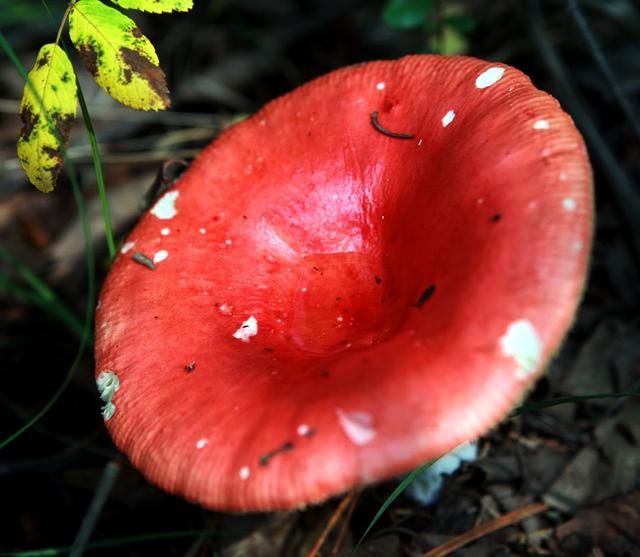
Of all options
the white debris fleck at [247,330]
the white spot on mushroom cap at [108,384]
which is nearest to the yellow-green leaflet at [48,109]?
the white spot on mushroom cap at [108,384]

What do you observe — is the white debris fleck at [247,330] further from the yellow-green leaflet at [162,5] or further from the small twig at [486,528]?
the small twig at [486,528]

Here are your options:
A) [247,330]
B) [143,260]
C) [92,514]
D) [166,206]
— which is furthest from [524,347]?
[92,514]

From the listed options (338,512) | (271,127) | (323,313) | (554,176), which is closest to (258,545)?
(338,512)

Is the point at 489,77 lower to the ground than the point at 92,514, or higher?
higher

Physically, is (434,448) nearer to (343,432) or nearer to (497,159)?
A: (343,432)

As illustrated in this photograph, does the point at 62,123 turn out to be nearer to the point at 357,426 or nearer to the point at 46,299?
the point at 357,426

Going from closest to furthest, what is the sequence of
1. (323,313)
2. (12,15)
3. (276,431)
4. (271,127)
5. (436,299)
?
(276,431), (436,299), (323,313), (271,127), (12,15)
